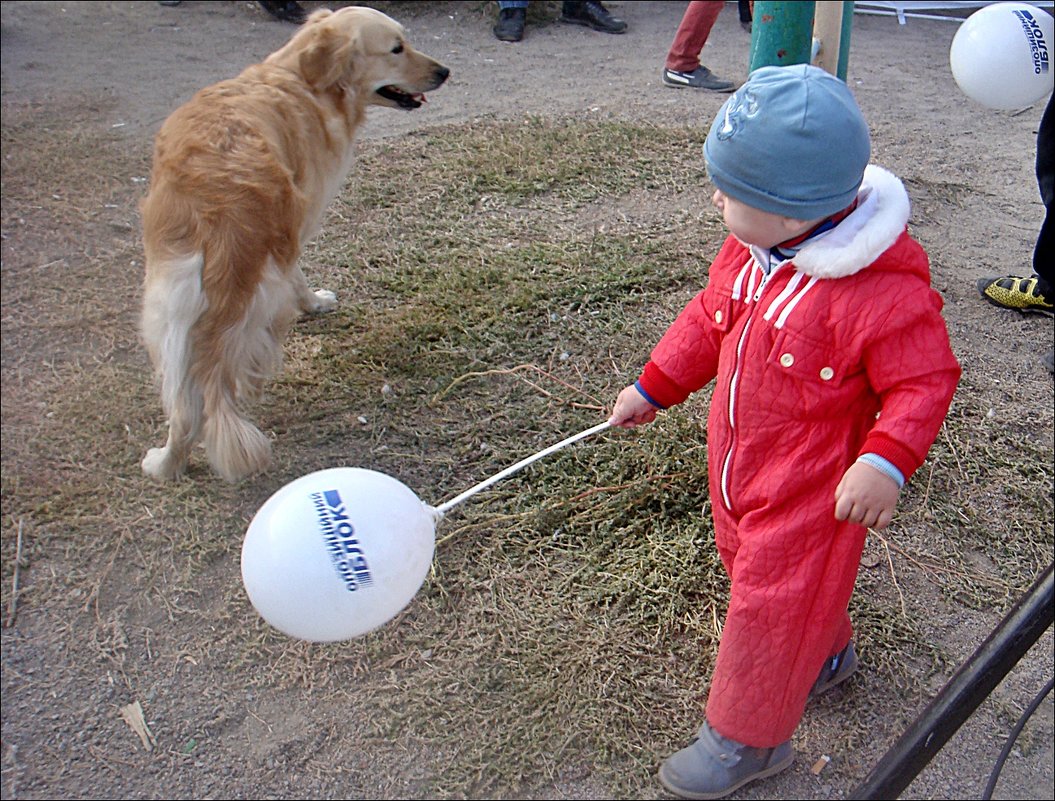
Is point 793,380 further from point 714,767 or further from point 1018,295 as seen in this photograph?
point 1018,295

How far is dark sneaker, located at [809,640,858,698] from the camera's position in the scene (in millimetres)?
2387

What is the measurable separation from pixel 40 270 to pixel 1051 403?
4.42 metres

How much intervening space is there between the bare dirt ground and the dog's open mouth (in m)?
1.17

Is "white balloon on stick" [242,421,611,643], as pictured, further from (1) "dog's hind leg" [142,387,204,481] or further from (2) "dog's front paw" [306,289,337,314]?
(2) "dog's front paw" [306,289,337,314]

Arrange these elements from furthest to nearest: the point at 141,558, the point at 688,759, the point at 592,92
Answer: the point at 592,92, the point at 141,558, the point at 688,759

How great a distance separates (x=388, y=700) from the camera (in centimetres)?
241

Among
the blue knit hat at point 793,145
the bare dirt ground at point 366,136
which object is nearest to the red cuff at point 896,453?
the blue knit hat at point 793,145

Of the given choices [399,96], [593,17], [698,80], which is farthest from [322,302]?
[593,17]

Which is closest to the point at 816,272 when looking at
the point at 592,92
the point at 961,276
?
the point at 961,276

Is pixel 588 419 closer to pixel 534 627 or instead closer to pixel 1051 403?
pixel 534 627

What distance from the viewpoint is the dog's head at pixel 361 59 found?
366cm

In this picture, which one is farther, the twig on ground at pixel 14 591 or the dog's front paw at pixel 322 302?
the dog's front paw at pixel 322 302

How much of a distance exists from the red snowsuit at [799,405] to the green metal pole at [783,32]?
1.89 meters

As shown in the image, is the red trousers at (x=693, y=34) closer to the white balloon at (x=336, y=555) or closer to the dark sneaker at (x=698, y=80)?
the dark sneaker at (x=698, y=80)
